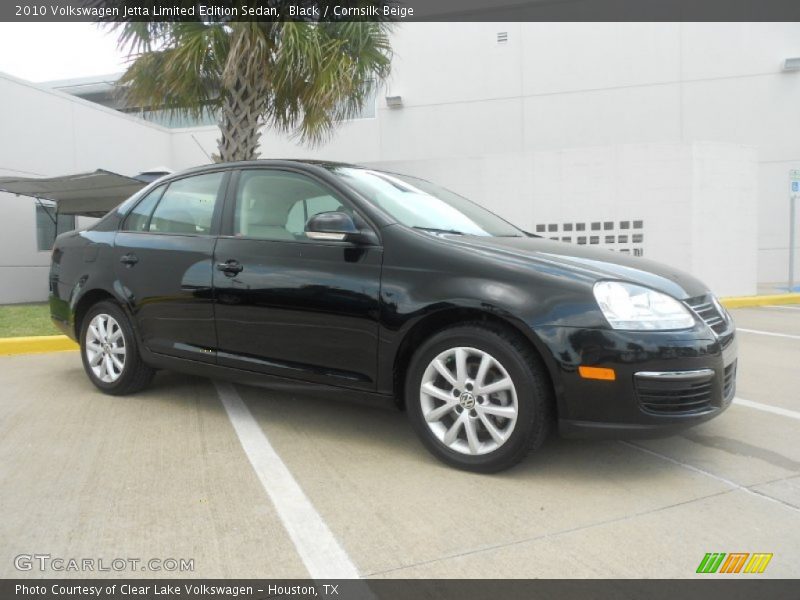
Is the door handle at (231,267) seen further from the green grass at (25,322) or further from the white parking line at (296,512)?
the green grass at (25,322)

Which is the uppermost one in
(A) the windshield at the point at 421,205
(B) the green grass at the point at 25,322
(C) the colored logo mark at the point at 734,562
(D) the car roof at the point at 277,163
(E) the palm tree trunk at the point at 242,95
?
(E) the palm tree trunk at the point at 242,95

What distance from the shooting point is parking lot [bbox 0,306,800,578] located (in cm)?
231

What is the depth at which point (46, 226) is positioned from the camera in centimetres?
1357

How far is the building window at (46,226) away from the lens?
13.3m

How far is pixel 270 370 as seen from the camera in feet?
11.8

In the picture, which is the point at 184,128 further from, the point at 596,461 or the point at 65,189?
the point at 596,461

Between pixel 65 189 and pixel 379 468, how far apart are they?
10.5 metres

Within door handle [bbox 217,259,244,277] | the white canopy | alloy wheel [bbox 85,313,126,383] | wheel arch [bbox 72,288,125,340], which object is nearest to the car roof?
door handle [bbox 217,259,244,277]

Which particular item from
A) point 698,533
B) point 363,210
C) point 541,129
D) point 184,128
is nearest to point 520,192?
point 541,129

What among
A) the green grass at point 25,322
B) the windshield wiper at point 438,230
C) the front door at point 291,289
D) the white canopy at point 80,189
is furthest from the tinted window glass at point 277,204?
the white canopy at point 80,189

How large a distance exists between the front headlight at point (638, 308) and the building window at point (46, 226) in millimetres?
13083

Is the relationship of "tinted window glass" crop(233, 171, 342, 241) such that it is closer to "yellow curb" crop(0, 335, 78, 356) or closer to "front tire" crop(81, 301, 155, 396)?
"front tire" crop(81, 301, 155, 396)

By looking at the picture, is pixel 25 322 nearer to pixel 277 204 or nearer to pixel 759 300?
pixel 277 204

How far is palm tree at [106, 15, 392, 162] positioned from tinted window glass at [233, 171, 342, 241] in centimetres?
463
